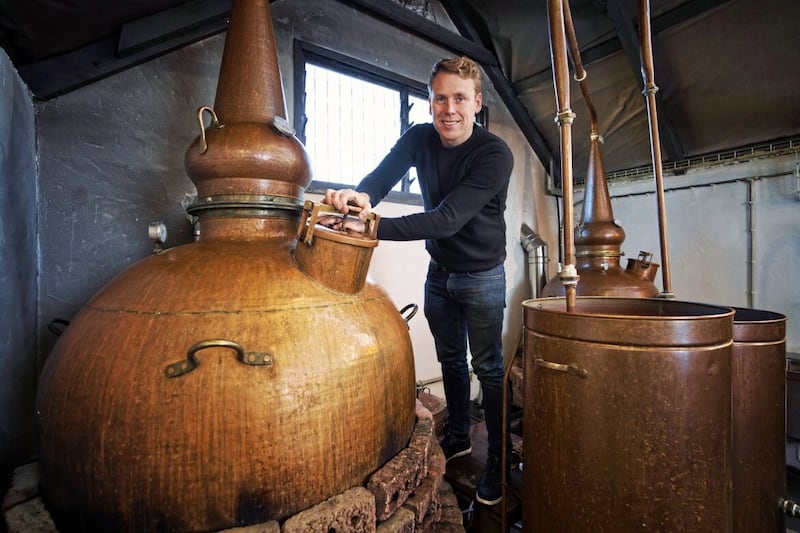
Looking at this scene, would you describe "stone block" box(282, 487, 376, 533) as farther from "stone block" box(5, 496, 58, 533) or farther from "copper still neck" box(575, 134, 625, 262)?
"copper still neck" box(575, 134, 625, 262)

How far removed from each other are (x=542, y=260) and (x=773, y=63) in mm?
2147

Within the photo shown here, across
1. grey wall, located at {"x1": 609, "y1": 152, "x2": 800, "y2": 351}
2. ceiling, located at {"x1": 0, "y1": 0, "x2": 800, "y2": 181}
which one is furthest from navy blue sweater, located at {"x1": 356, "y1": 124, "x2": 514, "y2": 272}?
grey wall, located at {"x1": 609, "y1": 152, "x2": 800, "y2": 351}

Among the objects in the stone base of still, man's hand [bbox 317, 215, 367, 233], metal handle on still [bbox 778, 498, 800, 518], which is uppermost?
man's hand [bbox 317, 215, 367, 233]

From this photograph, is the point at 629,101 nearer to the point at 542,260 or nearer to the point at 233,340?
the point at 542,260

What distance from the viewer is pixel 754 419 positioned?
1.13 meters

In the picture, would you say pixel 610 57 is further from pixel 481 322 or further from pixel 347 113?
pixel 481 322

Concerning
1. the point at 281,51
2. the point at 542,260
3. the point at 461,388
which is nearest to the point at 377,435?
the point at 461,388

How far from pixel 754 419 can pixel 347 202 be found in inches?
54.3

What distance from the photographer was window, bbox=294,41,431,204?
2502 millimetres

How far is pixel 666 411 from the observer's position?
0.84 m

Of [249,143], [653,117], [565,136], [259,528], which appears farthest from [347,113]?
[259,528]

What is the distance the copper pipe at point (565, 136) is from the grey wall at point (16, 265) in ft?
5.09

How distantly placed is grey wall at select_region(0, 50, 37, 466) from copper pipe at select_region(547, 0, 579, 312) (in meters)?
1.55

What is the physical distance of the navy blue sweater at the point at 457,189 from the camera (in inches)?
57.5
